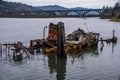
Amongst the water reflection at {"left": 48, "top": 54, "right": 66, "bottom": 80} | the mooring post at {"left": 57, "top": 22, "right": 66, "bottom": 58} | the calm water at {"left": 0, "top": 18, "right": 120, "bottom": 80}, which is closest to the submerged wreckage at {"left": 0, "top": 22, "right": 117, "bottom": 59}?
the mooring post at {"left": 57, "top": 22, "right": 66, "bottom": 58}

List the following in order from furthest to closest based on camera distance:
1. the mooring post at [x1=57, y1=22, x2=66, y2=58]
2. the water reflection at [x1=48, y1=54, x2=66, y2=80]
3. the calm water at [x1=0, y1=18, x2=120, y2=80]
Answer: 1. the mooring post at [x1=57, y1=22, x2=66, y2=58]
2. the water reflection at [x1=48, y1=54, x2=66, y2=80]
3. the calm water at [x1=0, y1=18, x2=120, y2=80]

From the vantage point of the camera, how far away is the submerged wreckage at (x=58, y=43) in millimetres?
45219

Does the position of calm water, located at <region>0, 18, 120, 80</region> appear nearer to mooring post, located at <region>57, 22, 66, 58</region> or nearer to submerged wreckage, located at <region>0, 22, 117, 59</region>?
mooring post, located at <region>57, 22, 66, 58</region>

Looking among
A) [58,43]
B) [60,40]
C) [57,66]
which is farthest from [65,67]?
[60,40]

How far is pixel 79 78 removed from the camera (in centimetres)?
3522

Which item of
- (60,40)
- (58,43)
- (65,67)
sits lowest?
(65,67)

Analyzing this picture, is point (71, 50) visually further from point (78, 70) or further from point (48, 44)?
point (78, 70)

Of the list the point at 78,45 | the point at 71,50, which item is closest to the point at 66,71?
the point at 71,50

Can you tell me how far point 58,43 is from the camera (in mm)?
44938

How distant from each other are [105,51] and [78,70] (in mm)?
19089

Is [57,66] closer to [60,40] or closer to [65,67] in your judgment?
[65,67]

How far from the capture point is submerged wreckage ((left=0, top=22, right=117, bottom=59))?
45219mm

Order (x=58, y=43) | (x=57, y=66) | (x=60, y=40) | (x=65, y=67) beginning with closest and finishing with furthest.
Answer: (x=65, y=67) → (x=57, y=66) → (x=60, y=40) → (x=58, y=43)

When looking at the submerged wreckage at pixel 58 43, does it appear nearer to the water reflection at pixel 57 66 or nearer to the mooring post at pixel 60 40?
the mooring post at pixel 60 40
